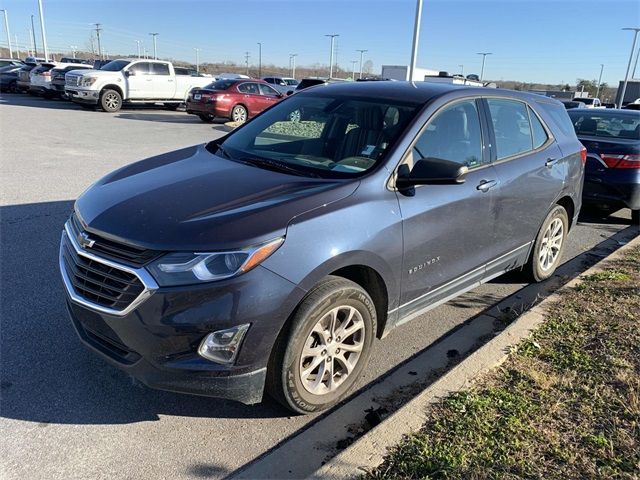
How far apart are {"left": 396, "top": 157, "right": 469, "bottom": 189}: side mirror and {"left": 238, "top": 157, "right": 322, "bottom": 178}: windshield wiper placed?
0.56 metres

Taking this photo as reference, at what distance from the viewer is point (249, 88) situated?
63.6 ft

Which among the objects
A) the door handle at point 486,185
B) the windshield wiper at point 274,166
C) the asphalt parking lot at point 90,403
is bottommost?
the asphalt parking lot at point 90,403

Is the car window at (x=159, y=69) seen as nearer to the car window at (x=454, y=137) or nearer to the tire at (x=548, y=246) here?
the tire at (x=548, y=246)

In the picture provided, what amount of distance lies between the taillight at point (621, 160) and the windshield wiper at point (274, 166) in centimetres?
561

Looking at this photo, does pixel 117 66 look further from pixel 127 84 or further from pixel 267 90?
pixel 267 90

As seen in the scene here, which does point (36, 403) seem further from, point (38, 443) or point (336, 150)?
point (336, 150)

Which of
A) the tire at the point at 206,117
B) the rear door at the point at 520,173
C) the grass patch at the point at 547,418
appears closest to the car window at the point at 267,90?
the tire at the point at 206,117

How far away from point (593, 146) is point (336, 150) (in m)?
5.34

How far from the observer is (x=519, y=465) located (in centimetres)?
249

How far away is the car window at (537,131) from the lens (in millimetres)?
4695

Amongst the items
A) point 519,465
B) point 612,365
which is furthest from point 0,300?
point 612,365

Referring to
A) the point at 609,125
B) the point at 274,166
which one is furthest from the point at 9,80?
the point at 274,166

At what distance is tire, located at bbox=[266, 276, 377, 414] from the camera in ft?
8.88

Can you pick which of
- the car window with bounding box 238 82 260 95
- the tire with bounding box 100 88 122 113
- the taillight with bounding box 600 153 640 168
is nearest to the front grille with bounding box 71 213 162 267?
the taillight with bounding box 600 153 640 168
